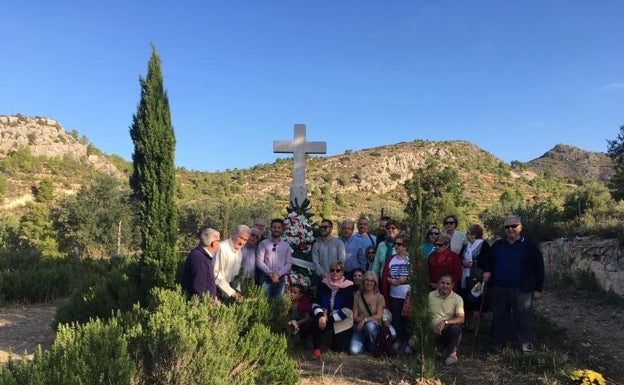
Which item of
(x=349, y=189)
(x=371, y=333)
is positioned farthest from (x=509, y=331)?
(x=349, y=189)

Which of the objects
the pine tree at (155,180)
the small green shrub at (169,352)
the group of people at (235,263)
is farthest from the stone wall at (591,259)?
the pine tree at (155,180)

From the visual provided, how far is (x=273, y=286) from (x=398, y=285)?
1602mm

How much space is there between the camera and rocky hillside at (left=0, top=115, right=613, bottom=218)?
40.7m

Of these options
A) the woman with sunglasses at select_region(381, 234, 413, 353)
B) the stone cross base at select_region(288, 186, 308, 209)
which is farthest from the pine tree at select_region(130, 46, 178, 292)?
the woman with sunglasses at select_region(381, 234, 413, 353)

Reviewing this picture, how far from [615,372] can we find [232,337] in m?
4.28

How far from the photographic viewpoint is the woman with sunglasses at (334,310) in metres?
5.28

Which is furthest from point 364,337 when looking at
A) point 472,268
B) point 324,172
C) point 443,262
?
point 324,172

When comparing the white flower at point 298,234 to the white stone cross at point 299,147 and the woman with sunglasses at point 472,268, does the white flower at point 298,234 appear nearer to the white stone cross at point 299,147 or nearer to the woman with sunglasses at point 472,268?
the white stone cross at point 299,147

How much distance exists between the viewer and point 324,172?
47906mm

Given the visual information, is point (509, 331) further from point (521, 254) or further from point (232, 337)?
point (232, 337)

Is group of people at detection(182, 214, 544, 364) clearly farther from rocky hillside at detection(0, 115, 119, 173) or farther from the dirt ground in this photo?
rocky hillside at detection(0, 115, 119, 173)

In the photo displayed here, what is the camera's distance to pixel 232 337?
3.74 m

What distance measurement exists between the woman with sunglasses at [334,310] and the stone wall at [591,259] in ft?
20.8

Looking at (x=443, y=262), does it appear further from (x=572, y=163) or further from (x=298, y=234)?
(x=572, y=163)
